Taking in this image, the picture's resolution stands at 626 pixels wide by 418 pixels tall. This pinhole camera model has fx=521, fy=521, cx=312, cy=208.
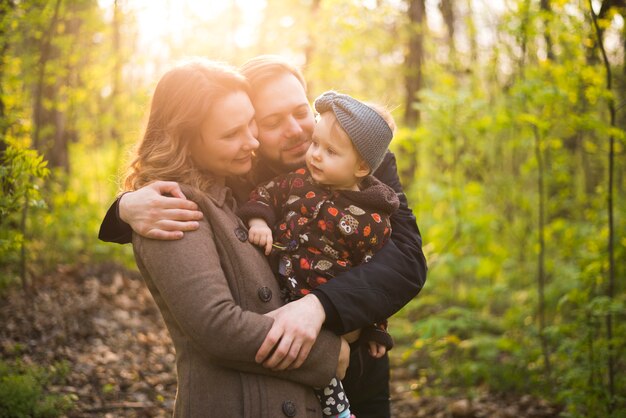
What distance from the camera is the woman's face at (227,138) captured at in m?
2.13

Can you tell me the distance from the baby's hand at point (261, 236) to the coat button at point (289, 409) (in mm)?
588

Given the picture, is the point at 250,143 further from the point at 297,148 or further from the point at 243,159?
the point at 297,148

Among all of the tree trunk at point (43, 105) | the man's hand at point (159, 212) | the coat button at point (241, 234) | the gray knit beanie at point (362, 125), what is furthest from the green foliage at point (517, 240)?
the tree trunk at point (43, 105)

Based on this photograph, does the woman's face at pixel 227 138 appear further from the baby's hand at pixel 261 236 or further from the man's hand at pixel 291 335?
→ the man's hand at pixel 291 335

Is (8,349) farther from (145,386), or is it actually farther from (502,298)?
(502,298)

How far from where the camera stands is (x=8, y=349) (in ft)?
14.7

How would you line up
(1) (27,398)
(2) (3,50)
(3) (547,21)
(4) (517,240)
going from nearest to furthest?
(1) (27,398) → (2) (3,50) → (3) (547,21) → (4) (517,240)

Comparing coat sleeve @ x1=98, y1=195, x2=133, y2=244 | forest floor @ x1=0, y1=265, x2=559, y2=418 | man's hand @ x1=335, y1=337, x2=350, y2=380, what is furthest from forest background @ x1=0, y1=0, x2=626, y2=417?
man's hand @ x1=335, y1=337, x2=350, y2=380

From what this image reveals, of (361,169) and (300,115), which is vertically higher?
(300,115)

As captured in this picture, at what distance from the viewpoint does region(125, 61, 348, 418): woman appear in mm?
1829

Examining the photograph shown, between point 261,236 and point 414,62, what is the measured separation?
6.84 m

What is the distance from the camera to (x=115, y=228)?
2.14 metres

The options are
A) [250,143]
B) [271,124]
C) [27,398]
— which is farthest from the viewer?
[27,398]

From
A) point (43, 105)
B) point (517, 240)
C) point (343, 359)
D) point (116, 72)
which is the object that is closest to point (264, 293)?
point (343, 359)
